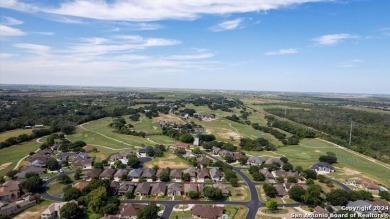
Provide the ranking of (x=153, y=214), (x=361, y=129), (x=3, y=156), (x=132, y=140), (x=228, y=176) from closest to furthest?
(x=153, y=214), (x=228, y=176), (x=3, y=156), (x=132, y=140), (x=361, y=129)

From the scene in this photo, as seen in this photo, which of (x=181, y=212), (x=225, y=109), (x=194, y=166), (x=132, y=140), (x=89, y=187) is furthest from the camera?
(x=225, y=109)

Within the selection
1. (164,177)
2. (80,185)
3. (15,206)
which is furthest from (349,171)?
(15,206)

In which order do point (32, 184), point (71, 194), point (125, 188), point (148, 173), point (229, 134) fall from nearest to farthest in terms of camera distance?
point (71, 194)
point (32, 184)
point (125, 188)
point (148, 173)
point (229, 134)

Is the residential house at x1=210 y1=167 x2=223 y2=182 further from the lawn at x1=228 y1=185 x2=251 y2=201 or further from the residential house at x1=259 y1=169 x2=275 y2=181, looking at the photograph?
the residential house at x1=259 y1=169 x2=275 y2=181

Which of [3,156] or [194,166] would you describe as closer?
[194,166]

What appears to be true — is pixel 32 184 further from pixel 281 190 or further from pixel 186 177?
pixel 281 190

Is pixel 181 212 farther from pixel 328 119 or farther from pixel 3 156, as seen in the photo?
pixel 328 119

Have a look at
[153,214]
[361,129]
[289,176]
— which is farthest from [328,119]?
[153,214]
